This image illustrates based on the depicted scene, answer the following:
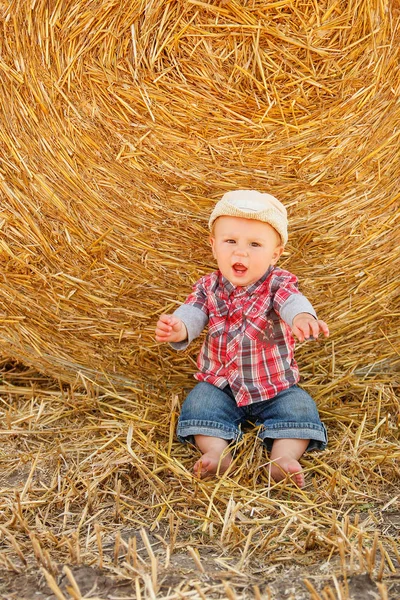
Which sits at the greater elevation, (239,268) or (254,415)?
(239,268)

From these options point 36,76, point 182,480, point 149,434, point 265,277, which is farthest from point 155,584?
point 36,76

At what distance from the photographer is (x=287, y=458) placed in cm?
235

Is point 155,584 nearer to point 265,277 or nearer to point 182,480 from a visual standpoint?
point 182,480

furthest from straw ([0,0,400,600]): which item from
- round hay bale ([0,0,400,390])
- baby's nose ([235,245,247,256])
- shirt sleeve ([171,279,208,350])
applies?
baby's nose ([235,245,247,256])

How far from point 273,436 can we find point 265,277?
52 centimetres

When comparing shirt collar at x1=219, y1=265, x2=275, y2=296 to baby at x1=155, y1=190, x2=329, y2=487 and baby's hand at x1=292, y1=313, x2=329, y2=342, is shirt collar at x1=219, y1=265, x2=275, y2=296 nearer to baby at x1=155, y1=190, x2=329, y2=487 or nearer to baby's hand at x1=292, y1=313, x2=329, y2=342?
baby at x1=155, y1=190, x2=329, y2=487

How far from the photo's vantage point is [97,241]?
2.66 m

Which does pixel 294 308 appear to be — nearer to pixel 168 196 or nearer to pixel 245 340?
pixel 245 340

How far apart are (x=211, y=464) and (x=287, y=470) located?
229 millimetres

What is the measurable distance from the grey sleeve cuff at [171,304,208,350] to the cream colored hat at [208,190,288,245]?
29cm

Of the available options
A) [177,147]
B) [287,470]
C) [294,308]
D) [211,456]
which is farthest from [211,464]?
[177,147]

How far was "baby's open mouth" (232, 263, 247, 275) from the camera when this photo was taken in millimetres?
2420

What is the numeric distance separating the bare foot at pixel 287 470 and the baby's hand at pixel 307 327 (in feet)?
1.25

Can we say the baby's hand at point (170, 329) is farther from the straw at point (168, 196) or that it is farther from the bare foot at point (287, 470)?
the bare foot at point (287, 470)
